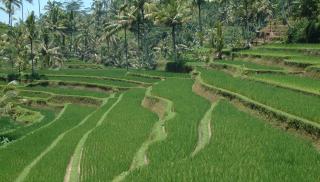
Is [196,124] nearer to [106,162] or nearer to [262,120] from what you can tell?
[262,120]

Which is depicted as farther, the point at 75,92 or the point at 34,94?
the point at 34,94

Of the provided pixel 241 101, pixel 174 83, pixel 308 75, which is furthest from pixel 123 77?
pixel 241 101

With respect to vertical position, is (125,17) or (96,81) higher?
(125,17)

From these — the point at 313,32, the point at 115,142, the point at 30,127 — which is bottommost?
the point at 30,127

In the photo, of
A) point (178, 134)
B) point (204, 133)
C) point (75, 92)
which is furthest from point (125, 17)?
point (178, 134)

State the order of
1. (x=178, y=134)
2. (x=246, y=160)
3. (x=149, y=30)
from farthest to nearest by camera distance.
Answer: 1. (x=149, y=30)
2. (x=178, y=134)
3. (x=246, y=160)

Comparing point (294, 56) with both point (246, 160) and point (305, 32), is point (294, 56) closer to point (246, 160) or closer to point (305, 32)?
point (305, 32)

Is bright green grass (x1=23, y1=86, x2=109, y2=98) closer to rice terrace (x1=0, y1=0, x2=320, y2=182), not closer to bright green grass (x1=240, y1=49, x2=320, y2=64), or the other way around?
rice terrace (x1=0, y1=0, x2=320, y2=182)

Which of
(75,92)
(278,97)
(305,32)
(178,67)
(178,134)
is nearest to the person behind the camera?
(178,134)
